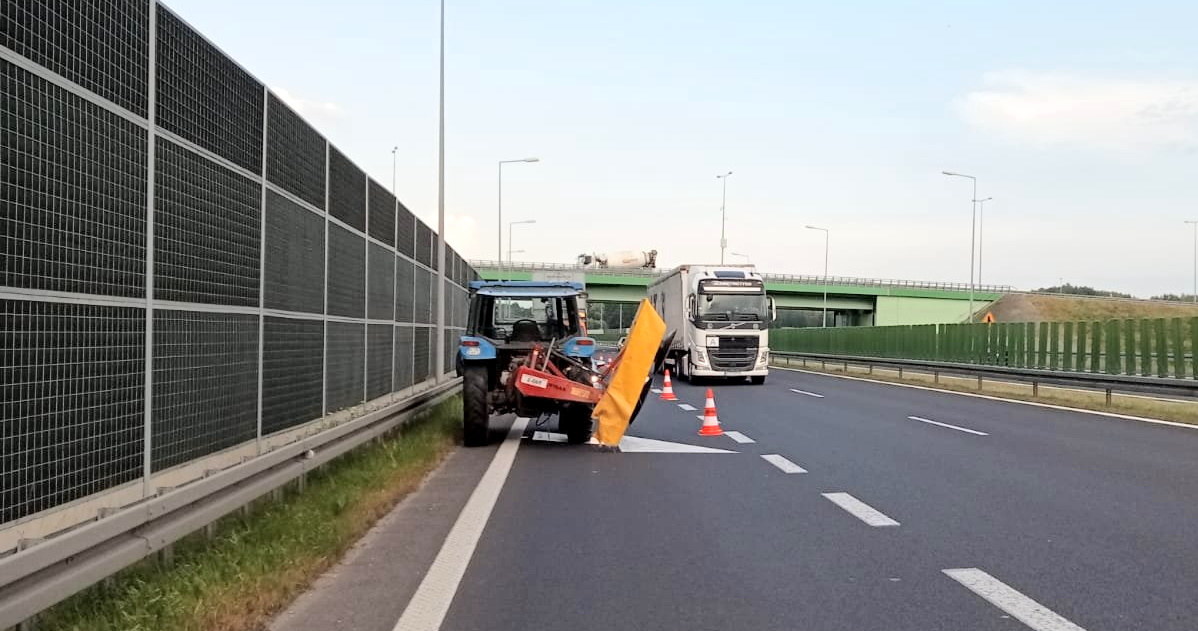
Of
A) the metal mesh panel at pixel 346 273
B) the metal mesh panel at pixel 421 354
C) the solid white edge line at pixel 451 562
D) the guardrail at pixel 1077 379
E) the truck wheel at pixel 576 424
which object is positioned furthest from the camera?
the metal mesh panel at pixel 421 354

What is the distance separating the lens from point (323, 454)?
920 centimetres

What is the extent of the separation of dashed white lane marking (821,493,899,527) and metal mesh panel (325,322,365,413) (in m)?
5.77

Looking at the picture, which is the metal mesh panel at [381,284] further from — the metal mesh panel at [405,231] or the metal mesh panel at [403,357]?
the metal mesh panel at [403,357]

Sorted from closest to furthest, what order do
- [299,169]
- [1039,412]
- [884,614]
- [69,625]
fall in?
[69,625]
[884,614]
[299,169]
[1039,412]

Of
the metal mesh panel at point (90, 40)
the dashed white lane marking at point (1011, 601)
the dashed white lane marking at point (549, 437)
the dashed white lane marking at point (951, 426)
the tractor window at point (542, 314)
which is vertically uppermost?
the metal mesh panel at point (90, 40)

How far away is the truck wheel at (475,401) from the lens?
13.4 m

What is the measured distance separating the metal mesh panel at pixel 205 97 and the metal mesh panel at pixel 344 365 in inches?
137

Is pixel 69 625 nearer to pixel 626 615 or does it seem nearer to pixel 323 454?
pixel 626 615

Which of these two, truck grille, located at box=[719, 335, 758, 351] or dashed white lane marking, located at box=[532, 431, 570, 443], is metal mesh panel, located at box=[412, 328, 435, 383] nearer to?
dashed white lane marking, located at box=[532, 431, 570, 443]

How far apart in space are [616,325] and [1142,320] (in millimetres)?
99434

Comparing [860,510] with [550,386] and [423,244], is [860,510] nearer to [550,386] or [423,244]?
[550,386]

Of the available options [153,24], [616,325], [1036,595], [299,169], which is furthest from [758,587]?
[616,325]

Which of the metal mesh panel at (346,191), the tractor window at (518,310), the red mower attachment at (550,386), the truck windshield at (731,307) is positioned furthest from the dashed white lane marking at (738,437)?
the truck windshield at (731,307)

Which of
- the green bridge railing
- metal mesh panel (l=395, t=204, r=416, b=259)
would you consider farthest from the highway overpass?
metal mesh panel (l=395, t=204, r=416, b=259)
